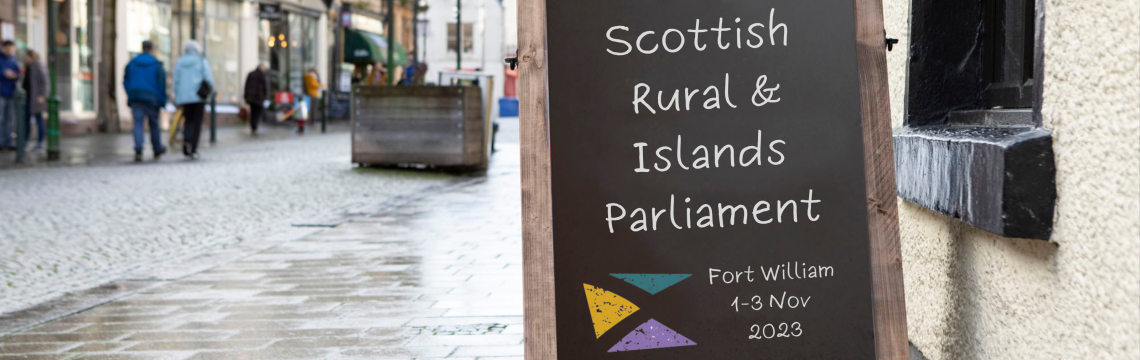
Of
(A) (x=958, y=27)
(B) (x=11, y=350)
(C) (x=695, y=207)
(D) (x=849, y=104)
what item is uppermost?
(A) (x=958, y=27)

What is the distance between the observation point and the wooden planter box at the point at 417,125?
11758 millimetres

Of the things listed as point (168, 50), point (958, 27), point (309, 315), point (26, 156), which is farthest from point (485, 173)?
point (168, 50)

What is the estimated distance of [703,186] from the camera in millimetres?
2379

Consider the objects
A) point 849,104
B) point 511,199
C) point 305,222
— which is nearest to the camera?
point 849,104

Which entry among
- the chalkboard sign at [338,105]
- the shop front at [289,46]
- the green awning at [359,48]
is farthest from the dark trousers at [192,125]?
the green awning at [359,48]

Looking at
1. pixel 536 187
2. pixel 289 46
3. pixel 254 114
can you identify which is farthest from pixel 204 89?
pixel 289 46

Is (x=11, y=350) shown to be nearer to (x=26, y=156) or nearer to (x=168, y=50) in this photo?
(x=26, y=156)

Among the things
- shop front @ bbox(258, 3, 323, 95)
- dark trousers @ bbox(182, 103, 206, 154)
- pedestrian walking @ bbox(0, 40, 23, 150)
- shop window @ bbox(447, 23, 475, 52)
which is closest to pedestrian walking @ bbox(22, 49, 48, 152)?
pedestrian walking @ bbox(0, 40, 23, 150)

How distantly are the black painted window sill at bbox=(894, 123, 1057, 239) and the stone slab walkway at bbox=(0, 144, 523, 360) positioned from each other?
1.63 m

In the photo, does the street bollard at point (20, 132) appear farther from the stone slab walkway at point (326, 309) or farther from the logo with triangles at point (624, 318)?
the logo with triangles at point (624, 318)

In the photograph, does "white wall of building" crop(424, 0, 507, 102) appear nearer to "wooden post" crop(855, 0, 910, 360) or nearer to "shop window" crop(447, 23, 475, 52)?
"shop window" crop(447, 23, 475, 52)

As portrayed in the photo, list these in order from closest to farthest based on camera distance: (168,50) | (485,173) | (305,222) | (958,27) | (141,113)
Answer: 1. (958,27)
2. (305,222)
3. (485,173)
4. (141,113)
5. (168,50)

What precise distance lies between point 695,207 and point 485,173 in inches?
388

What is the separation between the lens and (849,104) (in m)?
2.36
